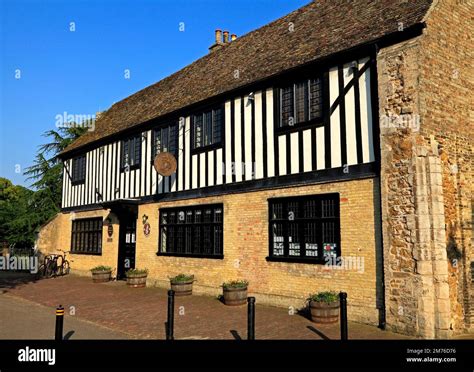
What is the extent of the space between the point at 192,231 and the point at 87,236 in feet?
28.7

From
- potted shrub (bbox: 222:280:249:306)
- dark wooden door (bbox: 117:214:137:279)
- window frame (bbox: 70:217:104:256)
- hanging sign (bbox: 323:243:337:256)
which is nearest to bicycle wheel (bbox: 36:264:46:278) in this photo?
window frame (bbox: 70:217:104:256)

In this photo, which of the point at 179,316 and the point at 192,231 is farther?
the point at 192,231

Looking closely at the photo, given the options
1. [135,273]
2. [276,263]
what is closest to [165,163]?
[135,273]

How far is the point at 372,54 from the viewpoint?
31.5 ft

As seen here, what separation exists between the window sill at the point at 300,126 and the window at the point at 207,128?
109 inches

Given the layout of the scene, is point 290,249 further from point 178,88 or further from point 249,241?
point 178,88

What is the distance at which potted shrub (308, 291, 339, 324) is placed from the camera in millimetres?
9008

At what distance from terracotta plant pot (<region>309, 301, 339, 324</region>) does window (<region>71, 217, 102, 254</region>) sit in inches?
520

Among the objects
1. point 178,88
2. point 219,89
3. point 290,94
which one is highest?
point 178,88

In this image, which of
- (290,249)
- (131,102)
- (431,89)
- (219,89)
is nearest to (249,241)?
(290,249)

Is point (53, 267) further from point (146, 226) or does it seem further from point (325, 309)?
point (325, 309)

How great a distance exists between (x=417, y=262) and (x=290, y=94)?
18.7 feet

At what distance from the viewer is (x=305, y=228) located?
10711 mm
